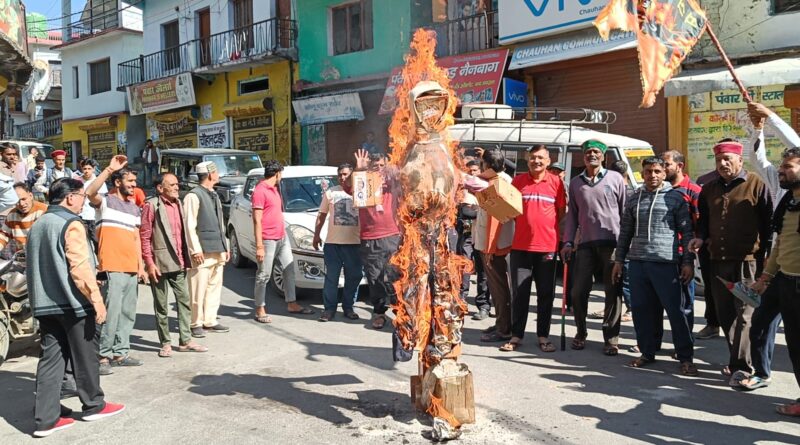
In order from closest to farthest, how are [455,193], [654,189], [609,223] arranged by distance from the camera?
[455,193] < [654,189] < [609,223]

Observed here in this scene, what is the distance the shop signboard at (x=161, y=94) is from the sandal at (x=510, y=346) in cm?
1994

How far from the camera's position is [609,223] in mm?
6293

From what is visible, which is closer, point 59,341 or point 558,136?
point 59,341

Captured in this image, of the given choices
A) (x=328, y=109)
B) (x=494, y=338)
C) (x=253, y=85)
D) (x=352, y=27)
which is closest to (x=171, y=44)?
(x=253, y=85)

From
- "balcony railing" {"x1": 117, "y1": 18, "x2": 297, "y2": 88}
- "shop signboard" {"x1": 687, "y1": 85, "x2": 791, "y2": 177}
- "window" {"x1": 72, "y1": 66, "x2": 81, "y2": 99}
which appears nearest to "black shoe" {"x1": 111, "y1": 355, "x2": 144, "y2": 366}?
"shop signboard" {"x1": 687, "y1": 85, "x2": 791, "y2": 177}

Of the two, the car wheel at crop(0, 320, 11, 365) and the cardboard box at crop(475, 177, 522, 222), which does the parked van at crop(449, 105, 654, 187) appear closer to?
the cardboard box at crop(475, 177, 522, 222)

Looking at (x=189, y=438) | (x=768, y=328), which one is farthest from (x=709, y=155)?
(x=189, y=438)

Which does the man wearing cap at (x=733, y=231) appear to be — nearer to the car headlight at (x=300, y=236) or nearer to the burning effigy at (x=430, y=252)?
the burning effigy at (x=430, y=252)

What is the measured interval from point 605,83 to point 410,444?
11.5 m

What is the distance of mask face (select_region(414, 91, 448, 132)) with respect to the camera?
172 inches

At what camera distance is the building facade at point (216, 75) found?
21016 millimetres

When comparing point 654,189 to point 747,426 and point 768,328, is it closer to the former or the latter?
point 768,328

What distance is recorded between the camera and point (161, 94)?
24.8 metres

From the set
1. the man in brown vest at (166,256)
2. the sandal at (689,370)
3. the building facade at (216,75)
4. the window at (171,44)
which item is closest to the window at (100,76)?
the building facade at (216,75)
